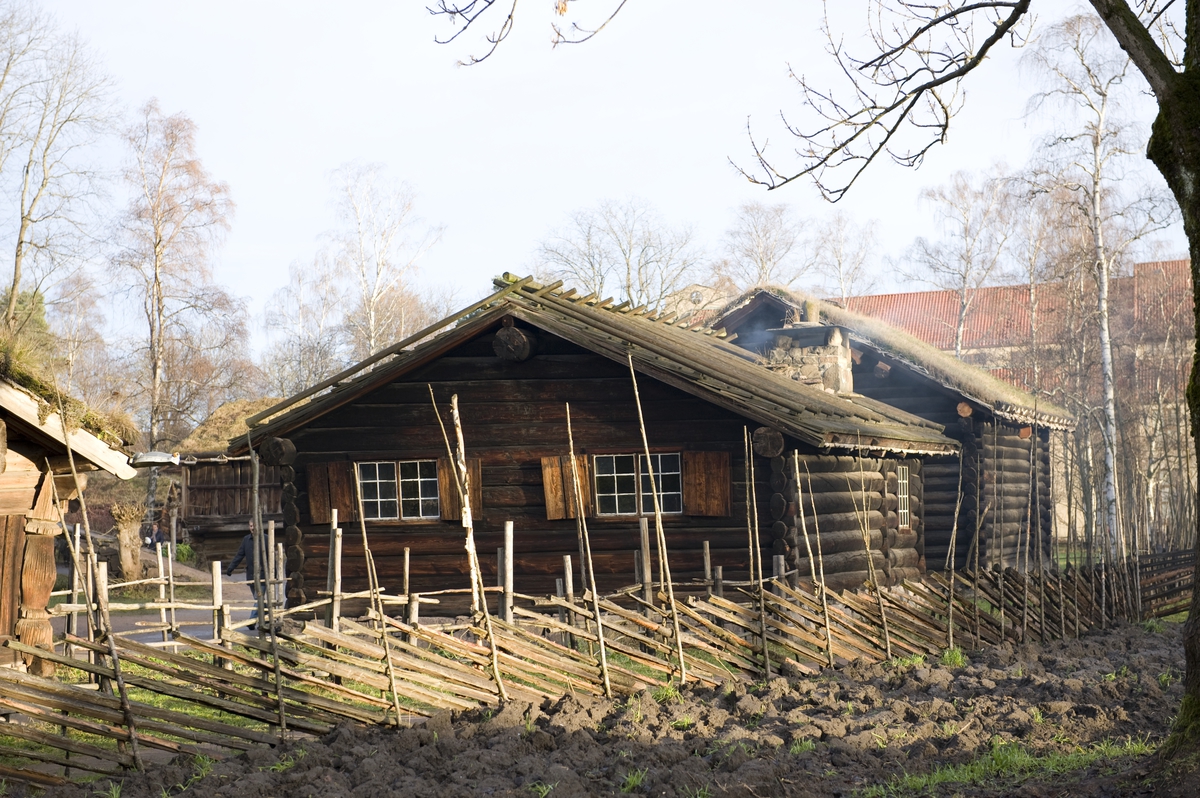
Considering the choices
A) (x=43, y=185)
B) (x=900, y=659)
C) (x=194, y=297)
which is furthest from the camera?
(x=194, y=297)

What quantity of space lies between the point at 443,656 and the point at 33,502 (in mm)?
3827

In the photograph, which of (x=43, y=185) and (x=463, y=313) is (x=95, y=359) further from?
(x=463, y=313)

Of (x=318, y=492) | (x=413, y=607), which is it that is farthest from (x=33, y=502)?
(x=318, y=492)

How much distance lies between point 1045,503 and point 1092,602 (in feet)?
39.7

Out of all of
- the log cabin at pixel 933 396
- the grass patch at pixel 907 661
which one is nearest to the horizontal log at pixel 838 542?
the grass patch at pixel 907 661

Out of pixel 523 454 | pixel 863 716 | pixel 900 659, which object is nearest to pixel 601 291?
pixel 523 454

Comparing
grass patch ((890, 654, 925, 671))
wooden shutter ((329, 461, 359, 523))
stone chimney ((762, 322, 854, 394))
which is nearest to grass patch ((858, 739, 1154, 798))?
grass patch ((890, 654, 925, 671))

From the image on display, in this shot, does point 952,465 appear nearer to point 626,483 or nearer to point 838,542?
point 838,542

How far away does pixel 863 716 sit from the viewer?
8.18 m

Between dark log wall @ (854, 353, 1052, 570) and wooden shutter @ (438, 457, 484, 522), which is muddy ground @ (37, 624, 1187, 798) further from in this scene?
dark log wall @ (854, 353, 1052, 570)

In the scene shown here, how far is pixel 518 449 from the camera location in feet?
46.6

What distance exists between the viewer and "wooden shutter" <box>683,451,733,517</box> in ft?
45.2

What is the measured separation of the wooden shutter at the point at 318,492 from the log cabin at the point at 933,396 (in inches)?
328

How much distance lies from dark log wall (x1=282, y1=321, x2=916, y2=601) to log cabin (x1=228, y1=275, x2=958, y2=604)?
18mm
